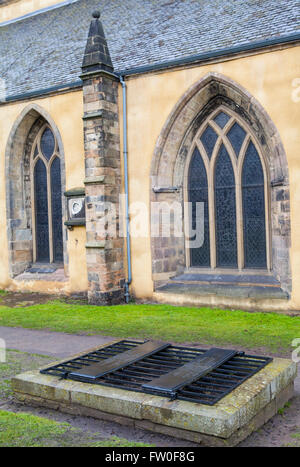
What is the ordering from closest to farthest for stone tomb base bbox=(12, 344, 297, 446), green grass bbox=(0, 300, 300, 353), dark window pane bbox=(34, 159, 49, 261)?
stone tomb base bbox=(12, 344, 297, 446), green grass bbox=(0, 300, 300, 353), dark window pane bbox=(34, 159, 49, 261)

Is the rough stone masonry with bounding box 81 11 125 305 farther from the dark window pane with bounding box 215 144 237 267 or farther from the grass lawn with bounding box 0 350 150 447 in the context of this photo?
the grass lawn with bounding box 0 350 150 447

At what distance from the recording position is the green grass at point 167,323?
25.1 ft

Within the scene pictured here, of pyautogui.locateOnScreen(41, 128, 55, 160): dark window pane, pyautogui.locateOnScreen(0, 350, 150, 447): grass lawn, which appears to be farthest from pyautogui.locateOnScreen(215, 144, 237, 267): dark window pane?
pyautogui.locateOnScreen(0, 350, 150, 447): grass lawn

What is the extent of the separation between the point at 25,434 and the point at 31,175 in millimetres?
10748

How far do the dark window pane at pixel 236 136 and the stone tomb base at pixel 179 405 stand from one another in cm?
653

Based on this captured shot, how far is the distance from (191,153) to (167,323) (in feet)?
14.5

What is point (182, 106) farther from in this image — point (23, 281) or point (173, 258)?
point (23, 281)

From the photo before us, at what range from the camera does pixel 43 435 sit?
4.00 metres

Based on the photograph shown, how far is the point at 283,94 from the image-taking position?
927cm

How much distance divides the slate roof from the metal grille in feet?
23.4

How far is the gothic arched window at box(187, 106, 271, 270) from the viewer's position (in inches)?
410

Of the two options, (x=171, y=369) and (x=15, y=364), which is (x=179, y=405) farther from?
(x=15, y=364)

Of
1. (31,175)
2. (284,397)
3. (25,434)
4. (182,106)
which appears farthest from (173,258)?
(25,434)

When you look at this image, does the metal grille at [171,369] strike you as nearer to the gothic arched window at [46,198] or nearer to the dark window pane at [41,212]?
the gothic arched window at [46,198]
